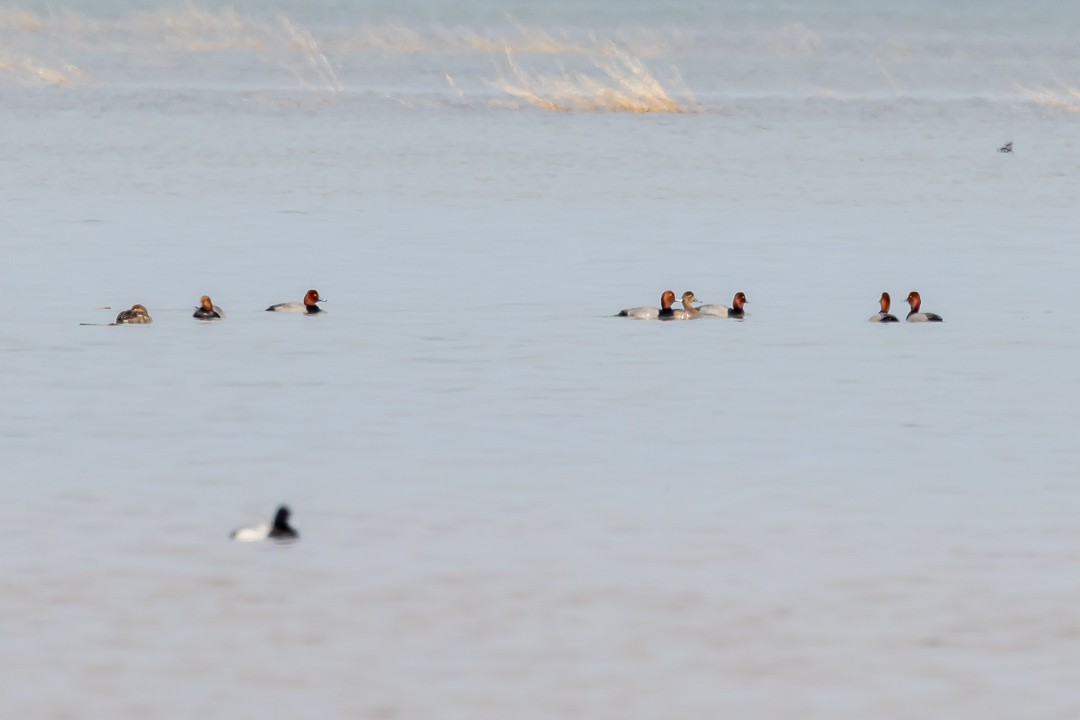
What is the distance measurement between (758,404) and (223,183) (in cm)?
2015

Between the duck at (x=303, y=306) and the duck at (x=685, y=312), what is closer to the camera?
the duck at (x=303, y=306)

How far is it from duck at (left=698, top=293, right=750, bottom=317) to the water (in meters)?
0.26

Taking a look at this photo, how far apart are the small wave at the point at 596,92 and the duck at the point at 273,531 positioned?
34.6 m

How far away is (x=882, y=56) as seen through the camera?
7625 centimetres

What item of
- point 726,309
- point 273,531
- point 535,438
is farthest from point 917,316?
point 273,531

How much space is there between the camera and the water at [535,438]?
9.06 meters

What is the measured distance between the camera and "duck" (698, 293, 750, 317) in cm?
2023

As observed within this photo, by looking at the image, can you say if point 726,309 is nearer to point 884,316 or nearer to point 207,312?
point 884,316

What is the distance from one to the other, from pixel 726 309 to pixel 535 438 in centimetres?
673

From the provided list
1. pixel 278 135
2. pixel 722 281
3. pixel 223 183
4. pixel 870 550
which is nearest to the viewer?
pixel 870 550

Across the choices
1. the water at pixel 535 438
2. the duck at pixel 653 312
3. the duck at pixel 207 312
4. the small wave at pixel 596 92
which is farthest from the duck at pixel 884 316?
the small wave at pixel 596 92

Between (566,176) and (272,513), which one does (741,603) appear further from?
(566,176)

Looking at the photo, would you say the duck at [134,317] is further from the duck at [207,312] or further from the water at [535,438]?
the duck at [207,312]

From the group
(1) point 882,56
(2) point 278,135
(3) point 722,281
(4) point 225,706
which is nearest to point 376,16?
(1) point 882,56
